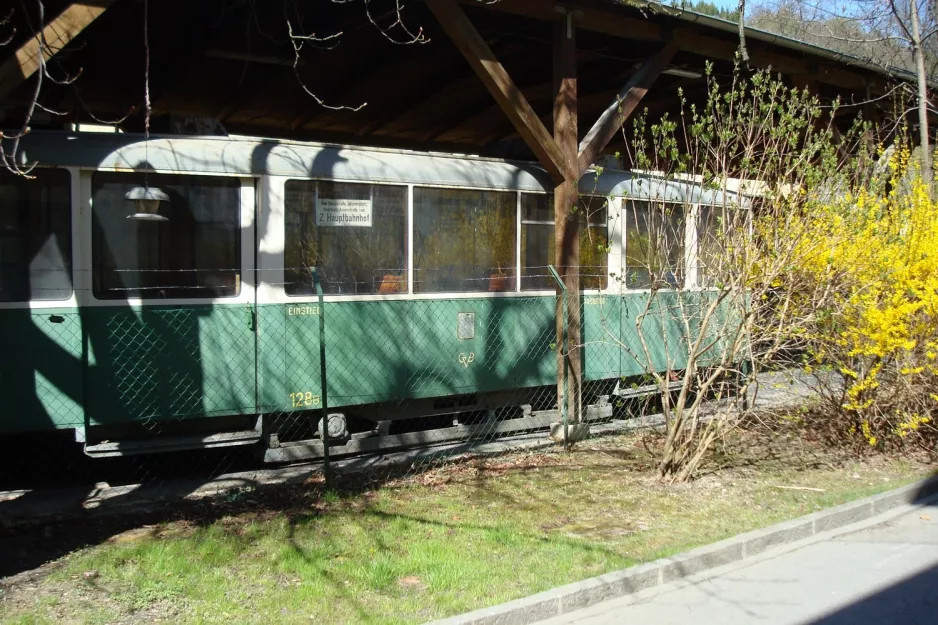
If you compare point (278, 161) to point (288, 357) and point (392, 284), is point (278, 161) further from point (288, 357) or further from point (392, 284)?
point (288, 357)

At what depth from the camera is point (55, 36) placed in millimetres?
5504

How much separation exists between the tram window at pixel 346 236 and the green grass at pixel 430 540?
189 cm

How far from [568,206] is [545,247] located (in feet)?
2.18

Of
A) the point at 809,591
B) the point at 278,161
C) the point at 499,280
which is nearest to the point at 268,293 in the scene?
the point at 278,161

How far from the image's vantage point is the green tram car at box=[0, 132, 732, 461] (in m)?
6.26

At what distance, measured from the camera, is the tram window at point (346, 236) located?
7.12 m

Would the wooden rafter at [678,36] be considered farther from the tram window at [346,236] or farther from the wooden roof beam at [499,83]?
the tram window at [346,236]

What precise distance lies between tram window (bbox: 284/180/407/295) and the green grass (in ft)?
6.21

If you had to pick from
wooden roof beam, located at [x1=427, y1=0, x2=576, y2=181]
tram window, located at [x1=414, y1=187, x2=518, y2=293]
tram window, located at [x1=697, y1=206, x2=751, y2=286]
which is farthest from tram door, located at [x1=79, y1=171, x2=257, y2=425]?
tram window, located at [x1=697, y1=206, x2=751, y2=286]

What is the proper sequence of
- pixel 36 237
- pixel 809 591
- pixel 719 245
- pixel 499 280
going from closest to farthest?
pixel 809 591 < pixel 36 237 < pixel 719 245 < pixel 499 280

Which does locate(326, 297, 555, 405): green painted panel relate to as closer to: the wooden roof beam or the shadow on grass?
the shadow on grass

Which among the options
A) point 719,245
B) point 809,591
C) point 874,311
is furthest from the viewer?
point 874,311

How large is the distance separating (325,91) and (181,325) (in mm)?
5681

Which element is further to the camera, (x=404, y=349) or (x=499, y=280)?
(x=499, y=280)
